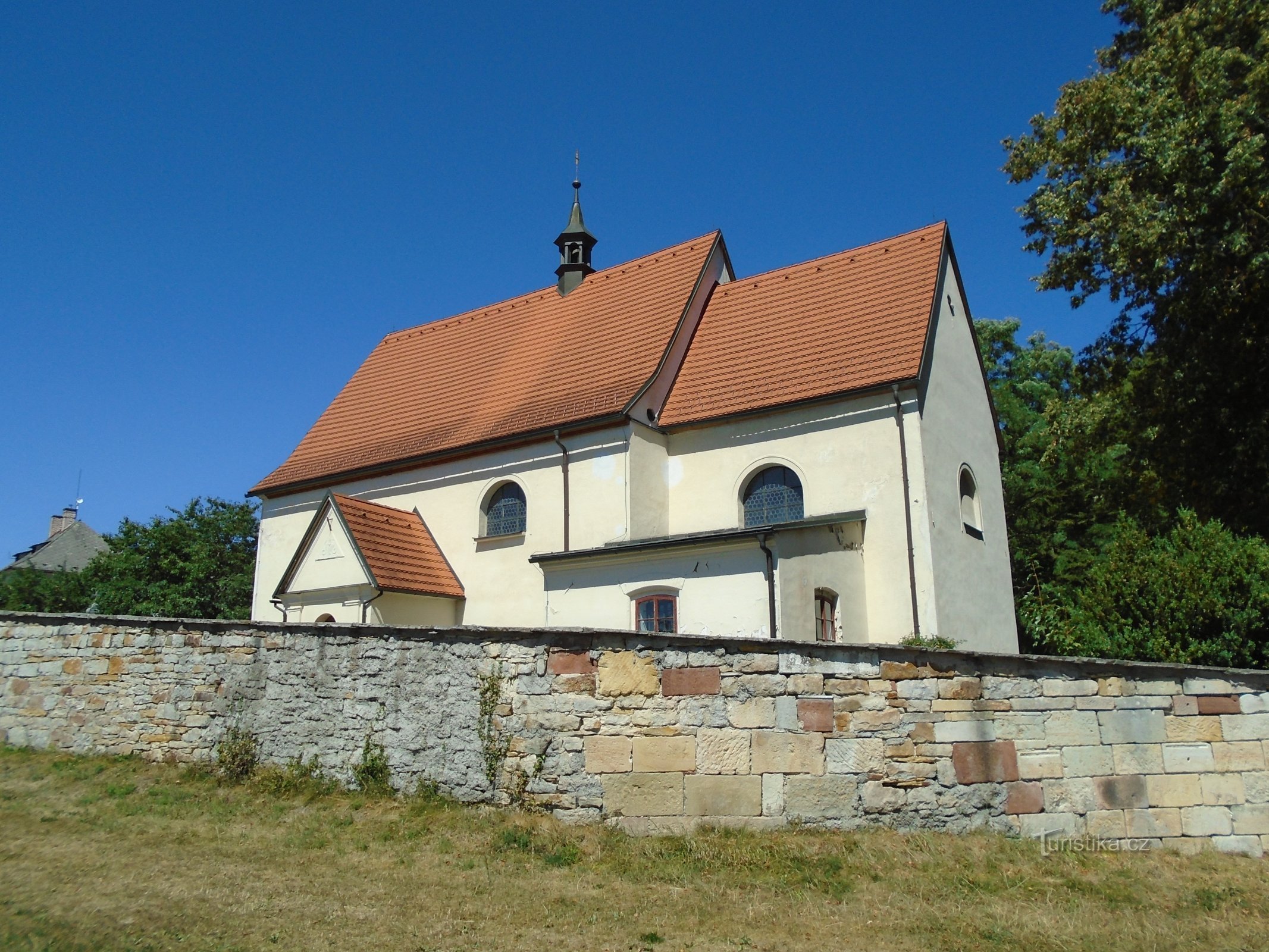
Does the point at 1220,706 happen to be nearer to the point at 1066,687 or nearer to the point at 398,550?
the point at 1066,687

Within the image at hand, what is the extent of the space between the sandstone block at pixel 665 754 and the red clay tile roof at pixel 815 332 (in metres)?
8.62

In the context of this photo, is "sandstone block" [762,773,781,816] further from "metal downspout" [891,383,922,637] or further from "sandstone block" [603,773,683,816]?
"metal downspout" [891,383,922,637]

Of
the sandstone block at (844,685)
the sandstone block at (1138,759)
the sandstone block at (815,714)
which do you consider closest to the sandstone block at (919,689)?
the sandstone block at (844,685)

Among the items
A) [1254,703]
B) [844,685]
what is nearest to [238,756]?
[844,685]

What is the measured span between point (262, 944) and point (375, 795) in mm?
3419

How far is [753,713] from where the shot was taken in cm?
844

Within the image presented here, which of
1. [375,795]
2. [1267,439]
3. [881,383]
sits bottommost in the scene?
[375,795]

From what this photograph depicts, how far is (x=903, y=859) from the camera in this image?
7652 millimetres

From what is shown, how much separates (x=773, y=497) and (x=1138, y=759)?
28.3 ft

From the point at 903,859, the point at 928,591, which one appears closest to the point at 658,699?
the point at 903,859

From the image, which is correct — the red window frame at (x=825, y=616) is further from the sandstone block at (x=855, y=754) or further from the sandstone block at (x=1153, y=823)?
the sandstone block at (x=1153, y=823)

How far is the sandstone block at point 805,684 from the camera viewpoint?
27.8ft

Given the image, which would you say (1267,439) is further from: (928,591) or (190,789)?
(190,789)

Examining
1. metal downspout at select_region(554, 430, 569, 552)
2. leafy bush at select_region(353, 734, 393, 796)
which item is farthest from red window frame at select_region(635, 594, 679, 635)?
leafy bush at select_region(353, 734, 393, 796)
